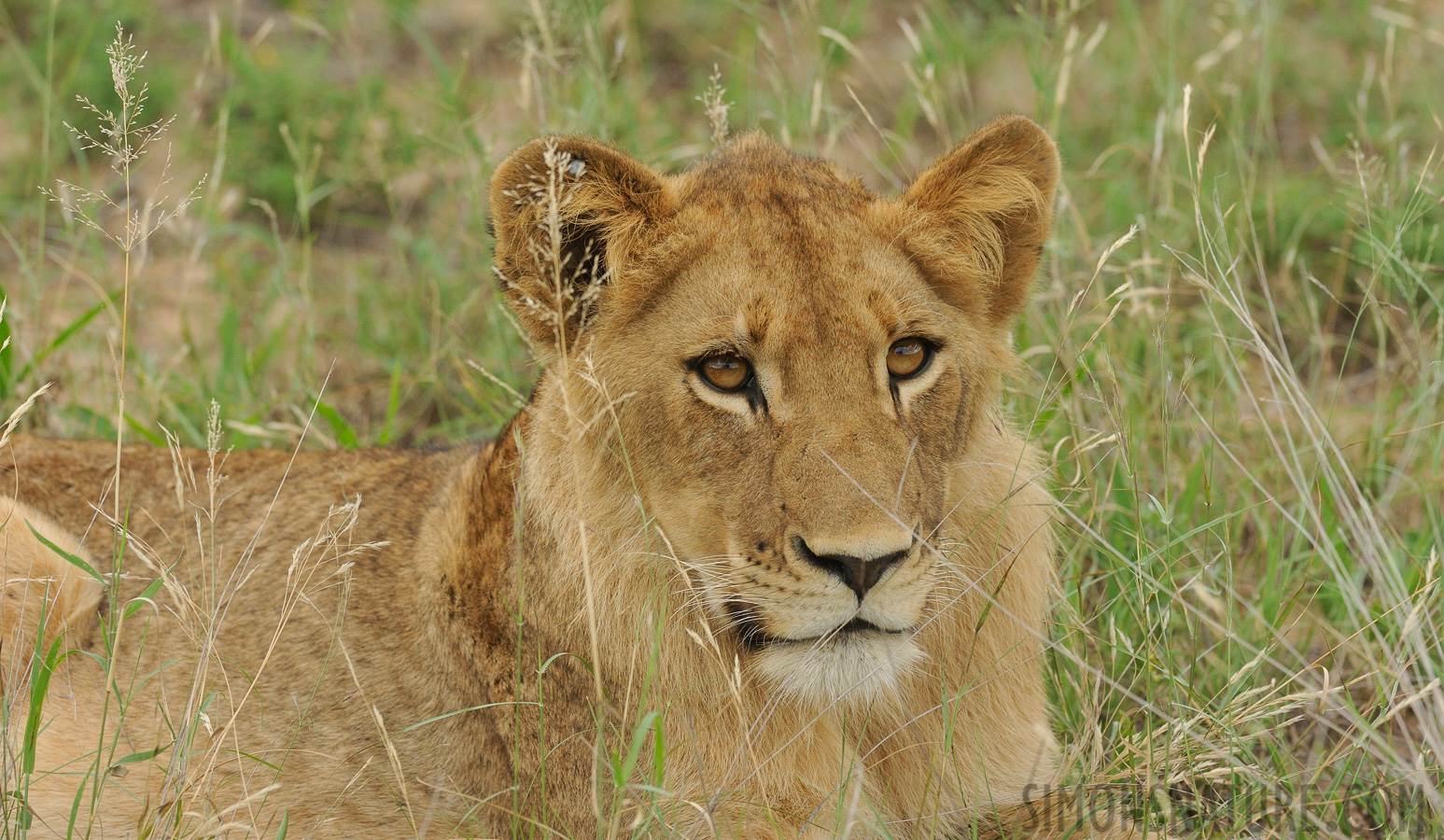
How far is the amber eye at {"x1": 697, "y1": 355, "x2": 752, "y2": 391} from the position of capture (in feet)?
9.80

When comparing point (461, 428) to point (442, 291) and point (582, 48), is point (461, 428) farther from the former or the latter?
point (582, 48)

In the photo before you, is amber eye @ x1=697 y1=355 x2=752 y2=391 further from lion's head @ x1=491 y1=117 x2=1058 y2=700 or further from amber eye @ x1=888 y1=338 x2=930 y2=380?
amber eye @ x1=888 y1=338 x2=930 y2=380

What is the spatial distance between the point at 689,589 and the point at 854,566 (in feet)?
1.29

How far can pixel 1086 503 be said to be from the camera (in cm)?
443

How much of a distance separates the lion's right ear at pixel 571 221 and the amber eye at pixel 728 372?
30cm

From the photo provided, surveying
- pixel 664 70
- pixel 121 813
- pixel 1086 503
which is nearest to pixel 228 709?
pixel 121 813

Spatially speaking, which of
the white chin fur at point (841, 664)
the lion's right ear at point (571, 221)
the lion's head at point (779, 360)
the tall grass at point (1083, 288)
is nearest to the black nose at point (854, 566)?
the lion's head at point (779, 360)

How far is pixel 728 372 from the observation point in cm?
299

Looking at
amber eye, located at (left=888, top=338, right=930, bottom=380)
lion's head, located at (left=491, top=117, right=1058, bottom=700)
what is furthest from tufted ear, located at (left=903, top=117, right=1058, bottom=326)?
amber eye, located at (left=888, top=338, right=930, bottom=380)

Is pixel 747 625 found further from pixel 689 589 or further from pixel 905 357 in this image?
pixel 905 357

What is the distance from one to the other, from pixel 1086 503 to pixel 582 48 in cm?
304

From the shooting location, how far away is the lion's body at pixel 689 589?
2855 mm

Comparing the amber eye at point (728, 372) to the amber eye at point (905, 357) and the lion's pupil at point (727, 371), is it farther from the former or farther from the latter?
the amber eye at point (905, 357)

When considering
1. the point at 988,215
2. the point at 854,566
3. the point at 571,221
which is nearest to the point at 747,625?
the point at 854,566
